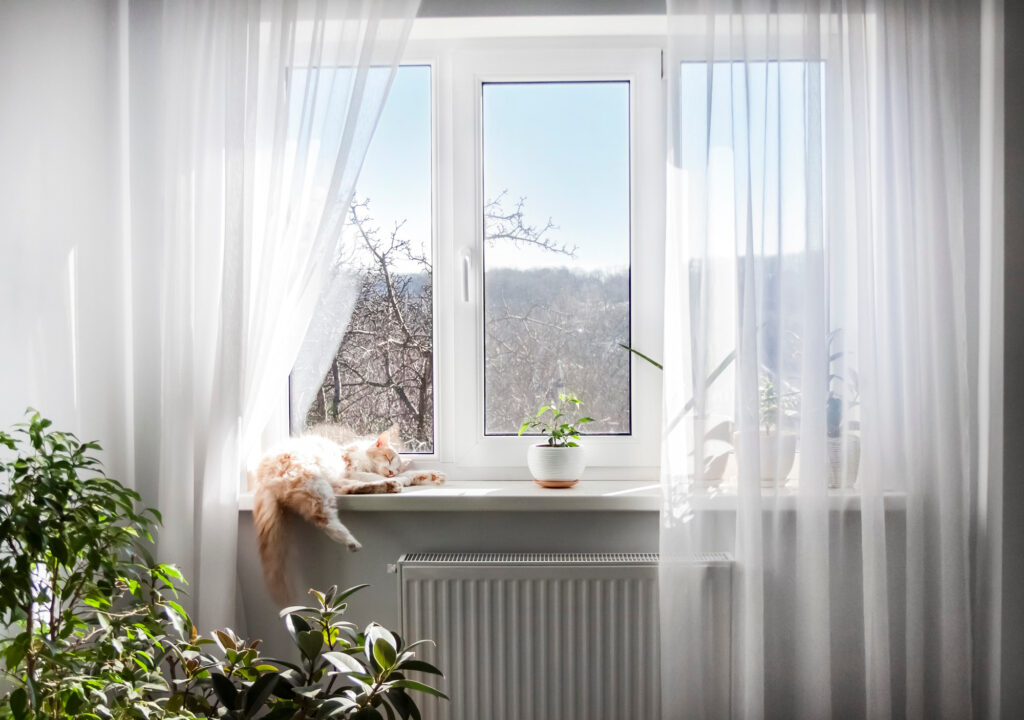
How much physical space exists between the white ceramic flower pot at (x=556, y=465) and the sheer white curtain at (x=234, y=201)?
27.4 inches

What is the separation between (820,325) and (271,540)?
4.64 ft

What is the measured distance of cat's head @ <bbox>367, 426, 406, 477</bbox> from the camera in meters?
2.04

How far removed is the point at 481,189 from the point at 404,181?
22cm

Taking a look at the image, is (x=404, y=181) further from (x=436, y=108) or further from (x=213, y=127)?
(x=213, y=127)

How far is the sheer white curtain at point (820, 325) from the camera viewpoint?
1.78 m

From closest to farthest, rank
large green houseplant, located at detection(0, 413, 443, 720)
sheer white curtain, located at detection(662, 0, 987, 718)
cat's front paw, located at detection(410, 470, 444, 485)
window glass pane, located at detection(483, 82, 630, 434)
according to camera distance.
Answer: large green houseplant, located at detection(0, 413, 443, 720)
sheer white curtain, located at detection(662, 0, 987, 718)
cat's front paw, located at detection(410, 470, 444, 485)
window glass pane, located at detection(483, 82, 630, 434)

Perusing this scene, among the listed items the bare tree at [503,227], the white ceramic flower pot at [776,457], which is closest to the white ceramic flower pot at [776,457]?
the white ceramic flower pot at [776,457]

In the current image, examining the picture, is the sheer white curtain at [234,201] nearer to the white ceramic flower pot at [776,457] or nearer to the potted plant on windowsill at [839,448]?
the white ceramic flower pot at [776,457]

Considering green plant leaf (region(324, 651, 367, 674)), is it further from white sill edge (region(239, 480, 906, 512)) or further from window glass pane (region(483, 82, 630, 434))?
window glass pane (region(483, 82, 630, 434))

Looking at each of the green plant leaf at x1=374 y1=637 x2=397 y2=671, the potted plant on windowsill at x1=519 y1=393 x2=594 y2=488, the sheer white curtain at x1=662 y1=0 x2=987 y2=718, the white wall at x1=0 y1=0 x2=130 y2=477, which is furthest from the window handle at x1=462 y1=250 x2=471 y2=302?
the green plant leaf at x1=374 y1=637 x2=397 y2=671

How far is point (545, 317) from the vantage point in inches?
84.4

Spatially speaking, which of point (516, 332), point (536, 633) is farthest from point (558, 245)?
point (536, 633)

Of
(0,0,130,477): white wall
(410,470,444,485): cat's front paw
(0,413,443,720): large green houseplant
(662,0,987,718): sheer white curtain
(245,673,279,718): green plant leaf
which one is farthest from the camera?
(410,470,444,485): cat's front paw

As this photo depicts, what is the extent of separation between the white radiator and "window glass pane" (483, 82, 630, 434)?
0.47 m
